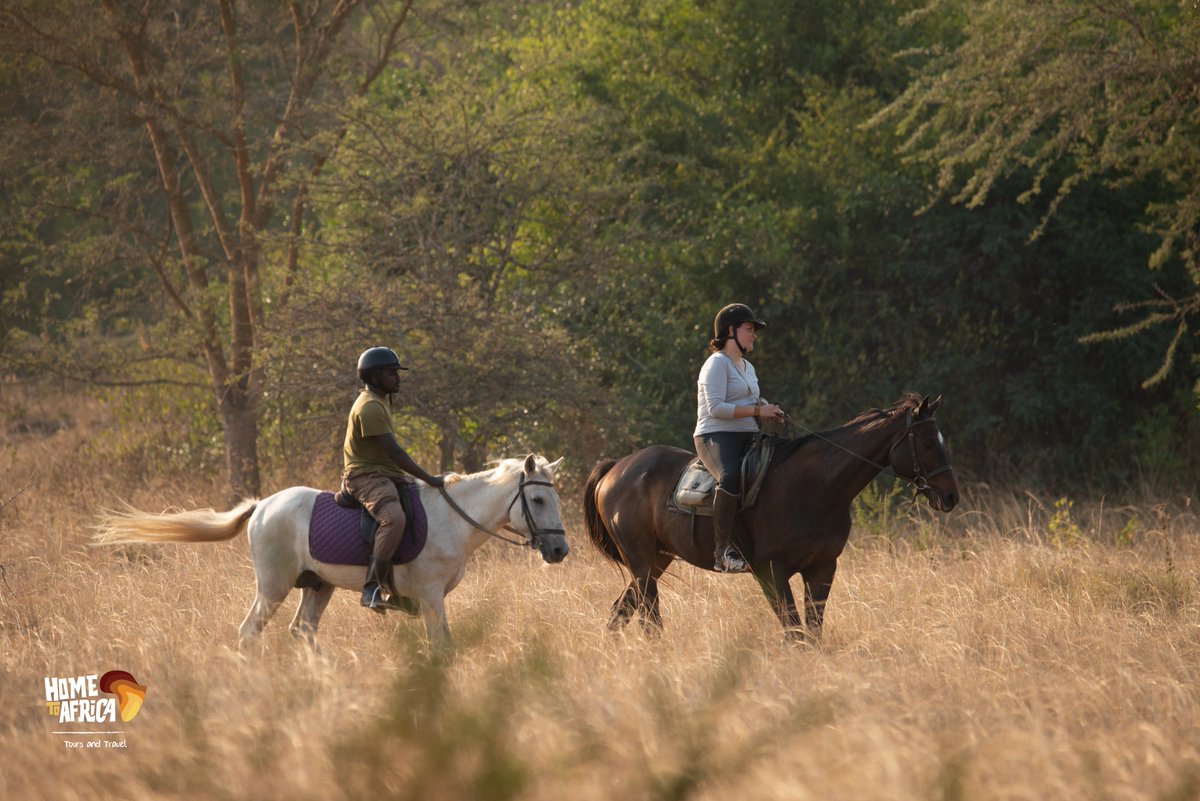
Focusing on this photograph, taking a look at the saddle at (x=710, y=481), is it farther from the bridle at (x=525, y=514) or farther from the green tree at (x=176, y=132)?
the green tree at (x=176, y=132)

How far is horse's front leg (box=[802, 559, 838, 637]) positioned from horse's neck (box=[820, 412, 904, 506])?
1.45ft

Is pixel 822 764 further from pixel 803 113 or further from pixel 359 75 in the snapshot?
pixel 359 75

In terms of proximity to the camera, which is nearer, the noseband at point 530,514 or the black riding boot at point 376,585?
the black riding boot at point 376,585

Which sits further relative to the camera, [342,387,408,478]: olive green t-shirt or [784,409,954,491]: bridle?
[784,409,954,491]: bridle

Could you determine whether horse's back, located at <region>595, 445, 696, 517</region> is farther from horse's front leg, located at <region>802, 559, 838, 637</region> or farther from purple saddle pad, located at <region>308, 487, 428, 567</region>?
purple saddle pad, located at <region>308, 487, 428, 567</region>

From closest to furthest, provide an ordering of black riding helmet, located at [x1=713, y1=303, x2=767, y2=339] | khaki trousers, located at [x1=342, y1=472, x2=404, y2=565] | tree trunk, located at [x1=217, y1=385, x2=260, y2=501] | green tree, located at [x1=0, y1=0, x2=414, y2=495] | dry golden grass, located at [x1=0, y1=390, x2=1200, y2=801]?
dry golden grass, located at [x1=0, y1=390, x2=1200, y2=801] < khaki trousers, located at [x1=342, y1=472, x2=404, y2=565] < black riding helmet, located at [x1=713, y1=303, x2=767, y2=339] < green tree, located at [x1=0, y1=0, x2=414, y2=495] < tree trunk, located at [x1=217, y1=385, x2=260, y2=501]

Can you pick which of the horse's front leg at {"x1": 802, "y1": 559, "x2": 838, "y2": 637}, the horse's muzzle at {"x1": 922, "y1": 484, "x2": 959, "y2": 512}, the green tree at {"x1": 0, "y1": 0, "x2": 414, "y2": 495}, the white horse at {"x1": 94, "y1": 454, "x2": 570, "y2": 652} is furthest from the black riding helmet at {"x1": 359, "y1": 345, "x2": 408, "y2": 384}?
the green tree at {"x1": 0, "y1": 0, "x2": 414, "y2": 495}

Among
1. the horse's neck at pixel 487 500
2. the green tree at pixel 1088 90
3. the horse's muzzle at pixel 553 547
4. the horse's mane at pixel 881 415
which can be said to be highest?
the green tree at pixel 1088 90

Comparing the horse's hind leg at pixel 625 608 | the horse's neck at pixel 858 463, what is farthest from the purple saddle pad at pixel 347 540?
the horse's neck at pixel 858 463

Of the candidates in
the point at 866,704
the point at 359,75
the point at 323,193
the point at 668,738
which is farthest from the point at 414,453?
the point at 668,738

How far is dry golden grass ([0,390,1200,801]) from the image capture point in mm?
4254

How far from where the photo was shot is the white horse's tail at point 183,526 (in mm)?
8375

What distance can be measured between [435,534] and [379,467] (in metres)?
0.55

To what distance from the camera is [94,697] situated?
643 centimetres
